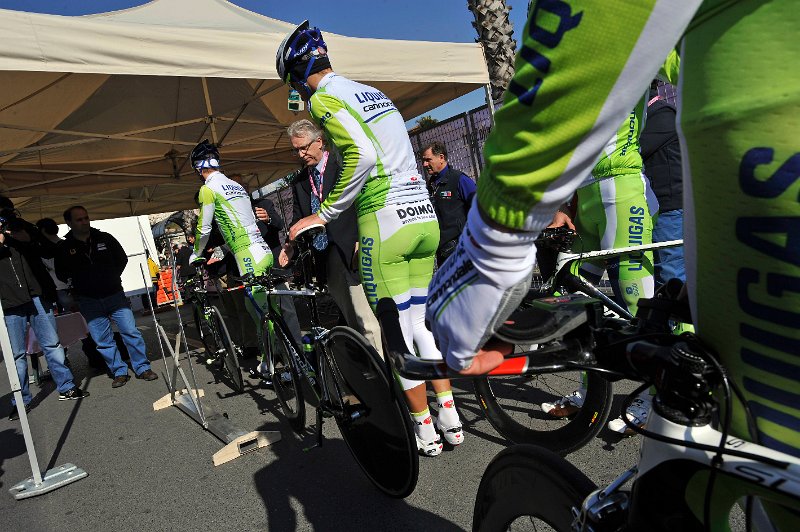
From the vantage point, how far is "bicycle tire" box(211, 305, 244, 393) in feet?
16.5

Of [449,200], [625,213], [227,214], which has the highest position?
[227,214]

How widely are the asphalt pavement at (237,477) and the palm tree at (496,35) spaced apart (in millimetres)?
6814

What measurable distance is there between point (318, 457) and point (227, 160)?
7013mm

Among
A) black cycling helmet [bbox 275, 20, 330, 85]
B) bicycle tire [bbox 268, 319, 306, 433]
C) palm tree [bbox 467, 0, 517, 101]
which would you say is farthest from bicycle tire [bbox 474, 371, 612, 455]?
palm tree [bbox 467, 0, 517, 101]

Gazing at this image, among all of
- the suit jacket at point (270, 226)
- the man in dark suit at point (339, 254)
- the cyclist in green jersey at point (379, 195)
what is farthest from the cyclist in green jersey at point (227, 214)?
the cyclist in green jersey at point (379, 195)

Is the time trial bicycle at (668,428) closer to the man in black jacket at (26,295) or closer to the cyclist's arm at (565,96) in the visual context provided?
the cyclist's arm at (565,96)

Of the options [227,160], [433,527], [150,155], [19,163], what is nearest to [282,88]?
[227,160]

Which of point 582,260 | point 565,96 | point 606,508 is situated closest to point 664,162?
point 582,260

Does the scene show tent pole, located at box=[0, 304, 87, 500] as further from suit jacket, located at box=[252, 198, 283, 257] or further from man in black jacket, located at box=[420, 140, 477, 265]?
man in black jacket, located at box=[420, 140, 477, 265]

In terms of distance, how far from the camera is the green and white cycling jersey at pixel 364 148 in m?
2.53

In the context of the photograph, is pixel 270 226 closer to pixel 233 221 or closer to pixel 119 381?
pixel 233 221

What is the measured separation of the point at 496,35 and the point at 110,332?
7.55 m

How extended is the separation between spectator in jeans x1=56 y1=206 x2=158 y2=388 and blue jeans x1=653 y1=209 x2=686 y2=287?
Result: 5705 millimetres

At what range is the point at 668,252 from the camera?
283cm
